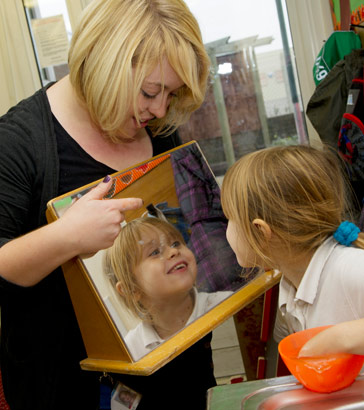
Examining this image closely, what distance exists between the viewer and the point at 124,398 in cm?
113

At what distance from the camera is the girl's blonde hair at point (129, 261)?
109 centimetres

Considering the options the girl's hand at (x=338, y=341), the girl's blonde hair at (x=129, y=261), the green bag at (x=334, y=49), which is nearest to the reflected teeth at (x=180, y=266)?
the girl's blonde hair at (x=129, y=261)

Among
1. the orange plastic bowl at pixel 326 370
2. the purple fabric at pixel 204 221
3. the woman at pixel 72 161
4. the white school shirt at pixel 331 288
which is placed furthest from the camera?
the purple fabric at pixel 204 221

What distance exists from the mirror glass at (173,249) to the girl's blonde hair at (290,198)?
205 millimetres

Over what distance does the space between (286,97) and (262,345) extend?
1.35 m

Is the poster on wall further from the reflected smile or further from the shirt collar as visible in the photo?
the shirt collar

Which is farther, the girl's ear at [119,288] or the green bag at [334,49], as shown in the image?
the green bag at [334,49]

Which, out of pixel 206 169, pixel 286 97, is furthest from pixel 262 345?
pixel 286 97

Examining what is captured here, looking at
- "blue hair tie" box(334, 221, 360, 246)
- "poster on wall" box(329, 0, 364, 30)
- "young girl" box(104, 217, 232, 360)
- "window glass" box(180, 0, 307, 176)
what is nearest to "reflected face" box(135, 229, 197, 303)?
"young girl" box(104, 217, 232, 360)

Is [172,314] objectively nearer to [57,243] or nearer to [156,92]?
[57,243]

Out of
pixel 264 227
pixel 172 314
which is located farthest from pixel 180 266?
pixel 264 227

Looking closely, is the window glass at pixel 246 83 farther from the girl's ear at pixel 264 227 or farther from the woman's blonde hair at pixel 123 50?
the girl's ear at pixel 264 227

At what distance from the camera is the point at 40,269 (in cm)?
101

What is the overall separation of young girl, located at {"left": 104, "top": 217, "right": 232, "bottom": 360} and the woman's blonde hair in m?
0.28
